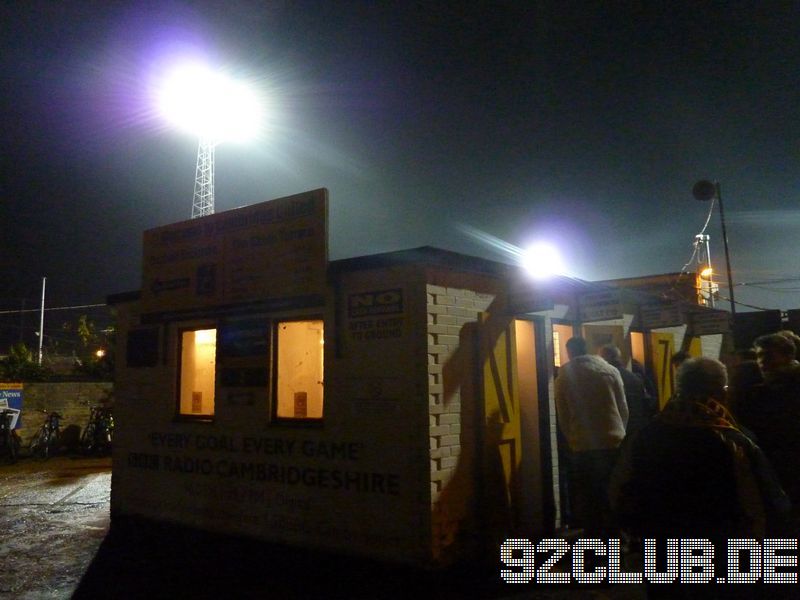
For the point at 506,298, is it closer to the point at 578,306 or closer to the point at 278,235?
the point at 578,306

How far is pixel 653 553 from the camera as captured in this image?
9.73 feet

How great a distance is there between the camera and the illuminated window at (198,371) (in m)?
7.93

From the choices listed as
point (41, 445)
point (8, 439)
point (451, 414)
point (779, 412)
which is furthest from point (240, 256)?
point (8, 439)

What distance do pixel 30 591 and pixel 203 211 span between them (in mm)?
15332

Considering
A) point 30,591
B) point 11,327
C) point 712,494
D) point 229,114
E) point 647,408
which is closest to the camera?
point 712,494

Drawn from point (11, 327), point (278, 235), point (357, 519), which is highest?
point (11, 327)

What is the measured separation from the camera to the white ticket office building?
585 cm

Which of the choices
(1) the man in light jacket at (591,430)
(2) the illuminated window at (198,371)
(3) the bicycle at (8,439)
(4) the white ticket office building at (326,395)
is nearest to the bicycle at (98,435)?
(3) the bicycle at (8,439)

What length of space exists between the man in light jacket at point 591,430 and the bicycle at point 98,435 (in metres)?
12.0

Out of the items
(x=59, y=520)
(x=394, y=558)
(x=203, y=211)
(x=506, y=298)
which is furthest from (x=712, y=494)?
(x=203, y=211)

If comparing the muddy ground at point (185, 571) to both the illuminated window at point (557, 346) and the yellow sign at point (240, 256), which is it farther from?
the illuminated window at point (557, 346)

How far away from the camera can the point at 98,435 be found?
14.3 m

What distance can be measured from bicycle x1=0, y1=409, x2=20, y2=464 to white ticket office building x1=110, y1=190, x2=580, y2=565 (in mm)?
7402

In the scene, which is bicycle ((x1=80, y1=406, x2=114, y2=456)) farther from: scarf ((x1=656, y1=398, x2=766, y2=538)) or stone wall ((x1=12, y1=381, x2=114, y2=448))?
scarf ((x1=656, y1=398, x2=766, y2=538))
